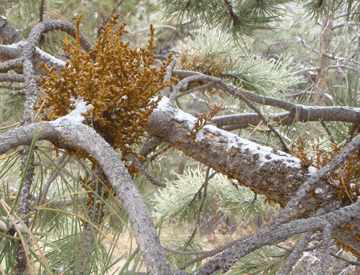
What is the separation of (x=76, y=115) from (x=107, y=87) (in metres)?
0.09

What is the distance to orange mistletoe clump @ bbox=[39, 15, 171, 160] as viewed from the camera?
Answer: 0.59 meters

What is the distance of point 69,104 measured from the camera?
2.10ft

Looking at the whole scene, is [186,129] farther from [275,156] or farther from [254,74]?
[254,74]

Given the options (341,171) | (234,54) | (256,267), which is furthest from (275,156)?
(234,54)

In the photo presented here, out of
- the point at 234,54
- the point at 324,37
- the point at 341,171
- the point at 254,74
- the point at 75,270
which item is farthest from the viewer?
the point at 324,37

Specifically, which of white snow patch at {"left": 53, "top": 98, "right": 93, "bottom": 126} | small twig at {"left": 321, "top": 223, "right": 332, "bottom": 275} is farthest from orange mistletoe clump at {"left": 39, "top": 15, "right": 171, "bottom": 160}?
small twig at {"left": 321, "top": 223, "right": 332, "bottom": 275}

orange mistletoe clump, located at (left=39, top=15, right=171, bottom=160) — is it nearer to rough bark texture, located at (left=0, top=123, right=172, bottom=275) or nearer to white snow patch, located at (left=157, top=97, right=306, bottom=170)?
rough bark texture, located at (left=0, top=123, right=172, bottom=275)

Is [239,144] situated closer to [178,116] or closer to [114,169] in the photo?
[178,116]

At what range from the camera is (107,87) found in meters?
0.60

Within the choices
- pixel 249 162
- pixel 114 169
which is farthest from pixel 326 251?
pixel 249 162

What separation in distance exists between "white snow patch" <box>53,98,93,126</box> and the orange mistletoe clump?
0.04 feet

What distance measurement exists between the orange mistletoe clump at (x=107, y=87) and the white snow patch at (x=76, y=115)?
0.04ft

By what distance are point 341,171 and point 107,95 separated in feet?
2.12

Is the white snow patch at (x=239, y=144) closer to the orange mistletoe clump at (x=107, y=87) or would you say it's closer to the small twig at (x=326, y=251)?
the orange mistletoe clump at (x=107, y=87)
